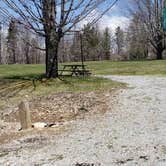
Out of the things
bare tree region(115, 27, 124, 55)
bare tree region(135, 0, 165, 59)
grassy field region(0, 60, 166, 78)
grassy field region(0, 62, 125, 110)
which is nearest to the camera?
grassy field region(0, 62, 125, 110)

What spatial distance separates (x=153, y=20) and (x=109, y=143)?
38.6 metres

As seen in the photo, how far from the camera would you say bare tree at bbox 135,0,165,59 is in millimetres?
42844

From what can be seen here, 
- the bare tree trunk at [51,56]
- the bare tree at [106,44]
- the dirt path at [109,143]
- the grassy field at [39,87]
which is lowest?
the dirt path at [109,143]

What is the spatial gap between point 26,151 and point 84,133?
147 cm

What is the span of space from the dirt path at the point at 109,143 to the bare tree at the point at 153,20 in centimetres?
3451

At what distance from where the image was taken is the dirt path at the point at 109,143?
575 cm

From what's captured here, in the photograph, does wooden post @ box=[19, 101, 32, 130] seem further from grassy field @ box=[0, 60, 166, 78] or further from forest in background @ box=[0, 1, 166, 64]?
grassy field @ box=[0, 60, 166, 78]

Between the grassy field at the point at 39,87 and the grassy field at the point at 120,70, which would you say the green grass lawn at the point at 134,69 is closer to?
the grassy field at the point at 120,70

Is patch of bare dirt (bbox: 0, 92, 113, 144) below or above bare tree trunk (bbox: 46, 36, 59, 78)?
below

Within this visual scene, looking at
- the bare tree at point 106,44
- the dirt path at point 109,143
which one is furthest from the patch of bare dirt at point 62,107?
the bare tree at point 106,44

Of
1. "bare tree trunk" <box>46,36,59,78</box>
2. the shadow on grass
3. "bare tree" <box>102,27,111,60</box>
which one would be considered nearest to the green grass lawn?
"bare tree trunk" <box>46,36,59,78</box>

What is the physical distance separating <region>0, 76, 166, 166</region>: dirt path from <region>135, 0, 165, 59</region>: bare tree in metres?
34.5

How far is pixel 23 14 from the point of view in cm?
1451

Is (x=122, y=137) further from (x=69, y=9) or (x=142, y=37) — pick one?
(x=142, y=37)
